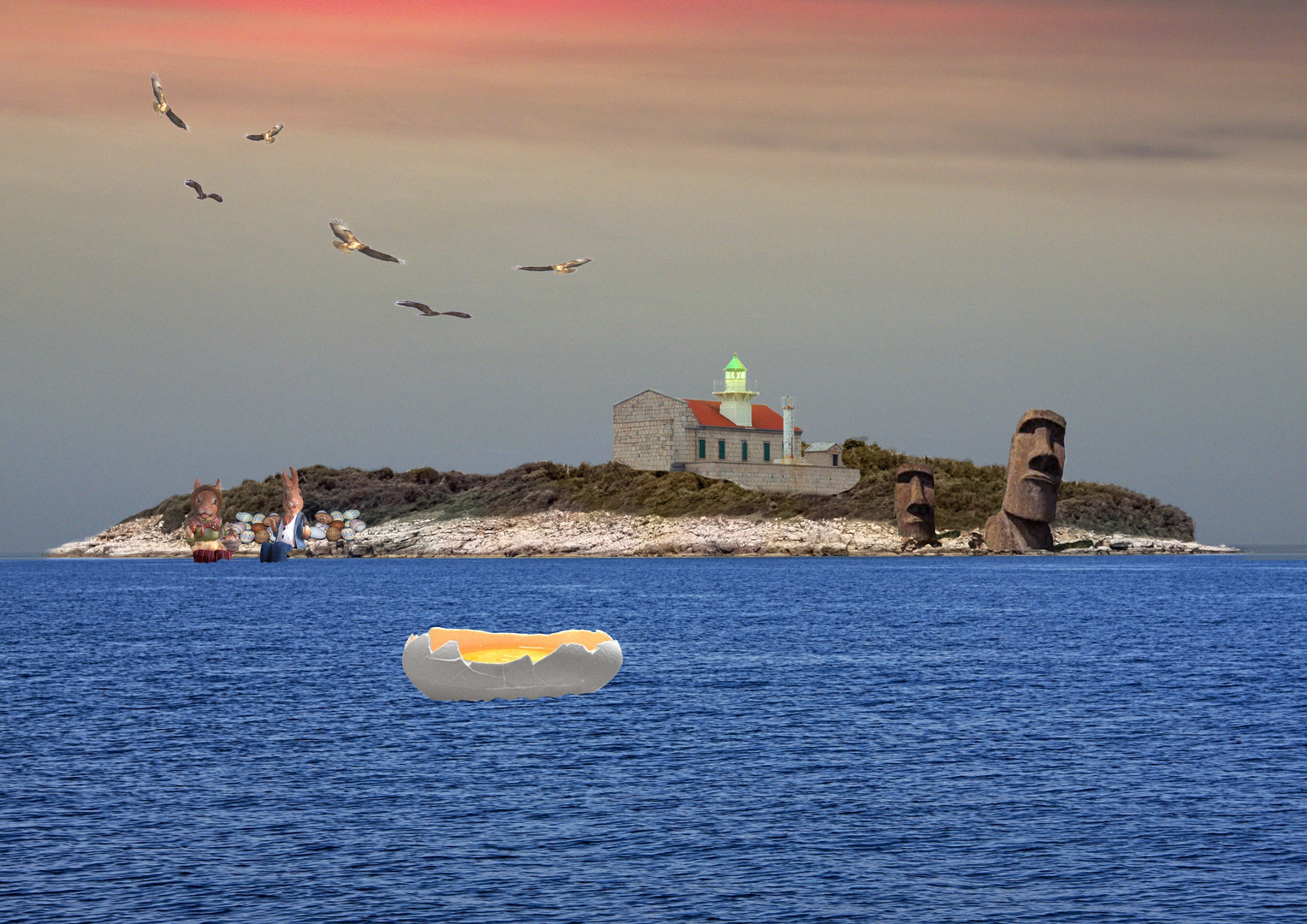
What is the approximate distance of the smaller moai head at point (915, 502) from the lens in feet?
445

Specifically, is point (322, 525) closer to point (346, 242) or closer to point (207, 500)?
point (207, 500)

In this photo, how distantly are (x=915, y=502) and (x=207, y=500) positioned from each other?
226 ft

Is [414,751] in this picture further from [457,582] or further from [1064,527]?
[1064,527]

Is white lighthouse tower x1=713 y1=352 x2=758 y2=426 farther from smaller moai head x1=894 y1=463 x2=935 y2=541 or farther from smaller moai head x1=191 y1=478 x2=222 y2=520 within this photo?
smaller moai head x1=191 y1=478 x2=222 y2=520

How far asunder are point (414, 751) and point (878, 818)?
34.6 ft

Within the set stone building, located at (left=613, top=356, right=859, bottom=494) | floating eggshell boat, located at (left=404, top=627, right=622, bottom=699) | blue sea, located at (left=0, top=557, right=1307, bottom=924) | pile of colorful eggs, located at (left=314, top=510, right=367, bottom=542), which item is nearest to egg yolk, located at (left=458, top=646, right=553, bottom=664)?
floating eggshell boat, located at (left=404, top=627, right=622, bottom=699)

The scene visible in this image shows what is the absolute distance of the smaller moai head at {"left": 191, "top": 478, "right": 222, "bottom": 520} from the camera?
438 ft

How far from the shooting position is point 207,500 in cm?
13500

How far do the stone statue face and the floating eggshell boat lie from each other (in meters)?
87.5

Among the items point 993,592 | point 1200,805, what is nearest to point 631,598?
point 993,592

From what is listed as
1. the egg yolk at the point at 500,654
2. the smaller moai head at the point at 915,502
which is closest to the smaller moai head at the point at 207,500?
the smaller moai head at the point at 915,502

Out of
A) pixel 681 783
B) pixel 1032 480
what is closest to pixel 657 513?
pixel 1032 480

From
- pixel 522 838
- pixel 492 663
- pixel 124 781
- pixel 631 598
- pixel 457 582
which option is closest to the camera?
pixel 522 838

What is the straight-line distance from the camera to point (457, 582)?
108 meters
